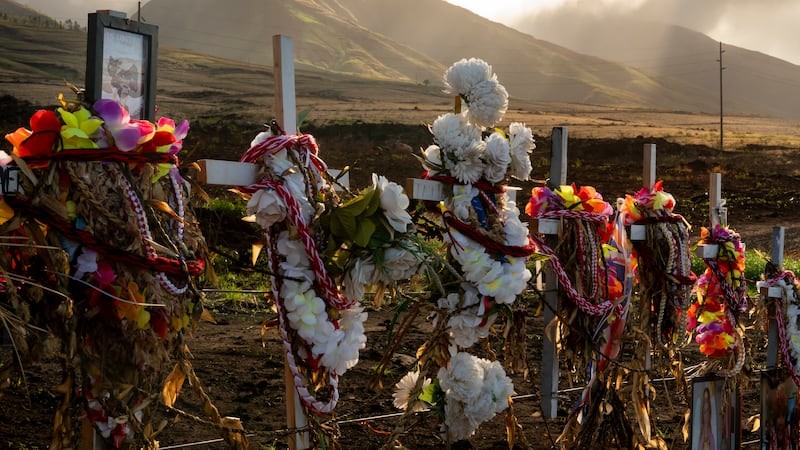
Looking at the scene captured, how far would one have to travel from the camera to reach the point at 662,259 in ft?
14.5

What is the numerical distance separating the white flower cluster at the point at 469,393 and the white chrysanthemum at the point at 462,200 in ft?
1.69

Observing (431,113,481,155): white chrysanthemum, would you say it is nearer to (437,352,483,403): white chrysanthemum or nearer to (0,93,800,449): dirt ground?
(0,93,800,449): dirt ground

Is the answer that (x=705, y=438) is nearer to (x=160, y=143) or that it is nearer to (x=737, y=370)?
(x=737, y=370)

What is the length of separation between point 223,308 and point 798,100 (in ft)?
449

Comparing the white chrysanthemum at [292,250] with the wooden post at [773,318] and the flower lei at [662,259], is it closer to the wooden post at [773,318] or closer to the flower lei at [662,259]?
the flower lei at [662,259]

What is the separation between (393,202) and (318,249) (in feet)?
0.93

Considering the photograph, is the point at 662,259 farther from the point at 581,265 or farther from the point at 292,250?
the point at 292,250

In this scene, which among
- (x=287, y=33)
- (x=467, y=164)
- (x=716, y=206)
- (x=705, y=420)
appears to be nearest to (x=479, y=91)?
(x=467, y=164)

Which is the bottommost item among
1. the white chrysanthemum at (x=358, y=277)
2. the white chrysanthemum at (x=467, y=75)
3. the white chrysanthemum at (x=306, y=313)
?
the white chrysanthemum at (x=306, y=313)

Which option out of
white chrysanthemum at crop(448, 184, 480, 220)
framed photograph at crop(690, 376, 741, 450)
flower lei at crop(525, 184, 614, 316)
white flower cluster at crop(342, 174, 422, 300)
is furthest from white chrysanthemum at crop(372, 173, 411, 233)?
framed photograph at crop(690, 376, 741, 450)

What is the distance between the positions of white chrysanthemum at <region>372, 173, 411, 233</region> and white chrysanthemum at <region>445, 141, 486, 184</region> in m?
0.48

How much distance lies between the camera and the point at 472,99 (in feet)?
10.9

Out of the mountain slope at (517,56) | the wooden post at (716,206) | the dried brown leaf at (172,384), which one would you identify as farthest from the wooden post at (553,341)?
the mountain slope at (517,56)

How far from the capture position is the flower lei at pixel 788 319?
16.2 ft
